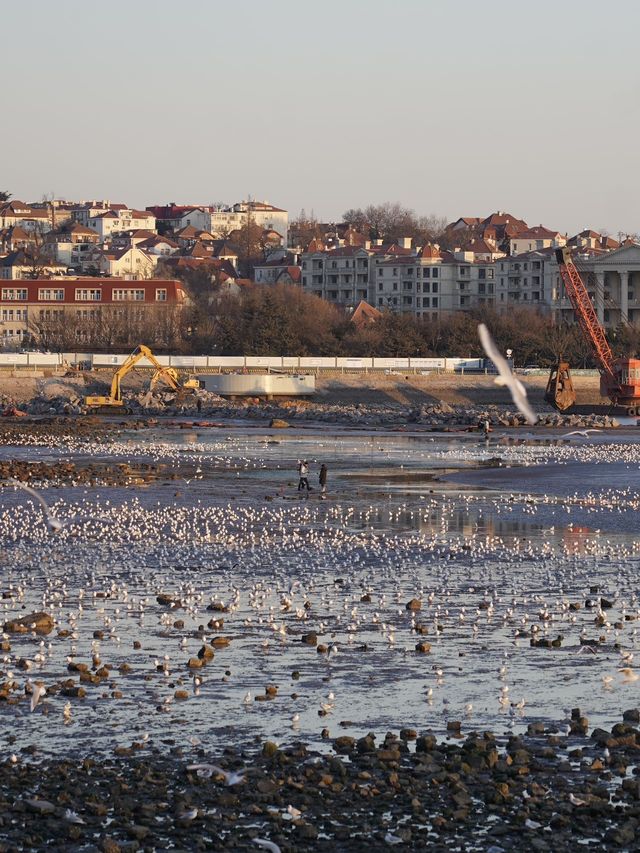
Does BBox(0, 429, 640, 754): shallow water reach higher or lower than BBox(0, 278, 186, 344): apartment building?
lower

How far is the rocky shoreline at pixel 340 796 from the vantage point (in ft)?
39.1

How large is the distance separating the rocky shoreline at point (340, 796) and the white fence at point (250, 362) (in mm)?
88496

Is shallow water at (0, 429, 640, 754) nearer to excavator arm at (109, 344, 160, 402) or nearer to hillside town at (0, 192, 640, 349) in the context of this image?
excavator arm at (109, 344, 160, 402)

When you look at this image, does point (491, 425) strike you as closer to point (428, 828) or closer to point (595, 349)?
point (595, 349)

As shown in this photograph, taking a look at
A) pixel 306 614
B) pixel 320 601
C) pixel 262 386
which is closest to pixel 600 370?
pixel 262 386

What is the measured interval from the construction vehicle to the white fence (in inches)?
363

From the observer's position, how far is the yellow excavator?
282 ft

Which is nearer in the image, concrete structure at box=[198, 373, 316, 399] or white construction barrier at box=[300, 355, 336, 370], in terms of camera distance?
concrete structure at box=[198, 373, 316, 399]

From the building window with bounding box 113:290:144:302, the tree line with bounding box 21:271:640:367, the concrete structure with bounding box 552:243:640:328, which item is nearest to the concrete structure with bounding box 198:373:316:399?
the tree line with bounding box 21:271:640:367

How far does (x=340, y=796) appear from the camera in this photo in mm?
12859

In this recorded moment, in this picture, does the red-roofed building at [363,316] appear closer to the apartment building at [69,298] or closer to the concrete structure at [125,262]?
the apartment building at [69,298]

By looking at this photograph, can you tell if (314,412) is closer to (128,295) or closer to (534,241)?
(128,295)

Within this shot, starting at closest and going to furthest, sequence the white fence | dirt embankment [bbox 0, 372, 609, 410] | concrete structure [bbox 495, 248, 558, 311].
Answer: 1. dirt embankment [bbox 0, 372, 609, 410]
2. the white fence
3. concrete structure [bbox 495, 248, 558, 311]

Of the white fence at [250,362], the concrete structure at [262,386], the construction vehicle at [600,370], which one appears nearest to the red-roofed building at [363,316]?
the white fence at [250,362]
